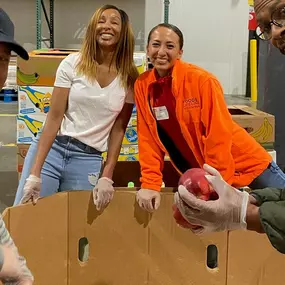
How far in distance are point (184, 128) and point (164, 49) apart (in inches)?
13.2

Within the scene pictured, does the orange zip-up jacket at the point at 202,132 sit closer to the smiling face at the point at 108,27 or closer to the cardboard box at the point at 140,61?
the smiling face at the point at 108,27

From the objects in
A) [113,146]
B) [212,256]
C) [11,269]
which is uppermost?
[113,146]

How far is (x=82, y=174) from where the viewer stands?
2.31 metres

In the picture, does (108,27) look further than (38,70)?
No

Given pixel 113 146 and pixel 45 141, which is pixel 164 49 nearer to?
pixel 113 146

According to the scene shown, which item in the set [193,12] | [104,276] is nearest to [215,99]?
[104,276]

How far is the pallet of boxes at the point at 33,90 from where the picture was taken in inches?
128

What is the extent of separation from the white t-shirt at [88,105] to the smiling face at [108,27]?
159 mm

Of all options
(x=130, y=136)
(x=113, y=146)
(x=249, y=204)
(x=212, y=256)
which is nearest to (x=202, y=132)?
(x=113, y=146)

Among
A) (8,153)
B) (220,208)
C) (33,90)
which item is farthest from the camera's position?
(8,153)

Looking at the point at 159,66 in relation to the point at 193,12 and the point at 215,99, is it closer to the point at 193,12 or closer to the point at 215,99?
the point at 215,99

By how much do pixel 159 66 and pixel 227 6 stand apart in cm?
532

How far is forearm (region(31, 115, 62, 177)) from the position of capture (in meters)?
2.26

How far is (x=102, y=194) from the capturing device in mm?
2201
